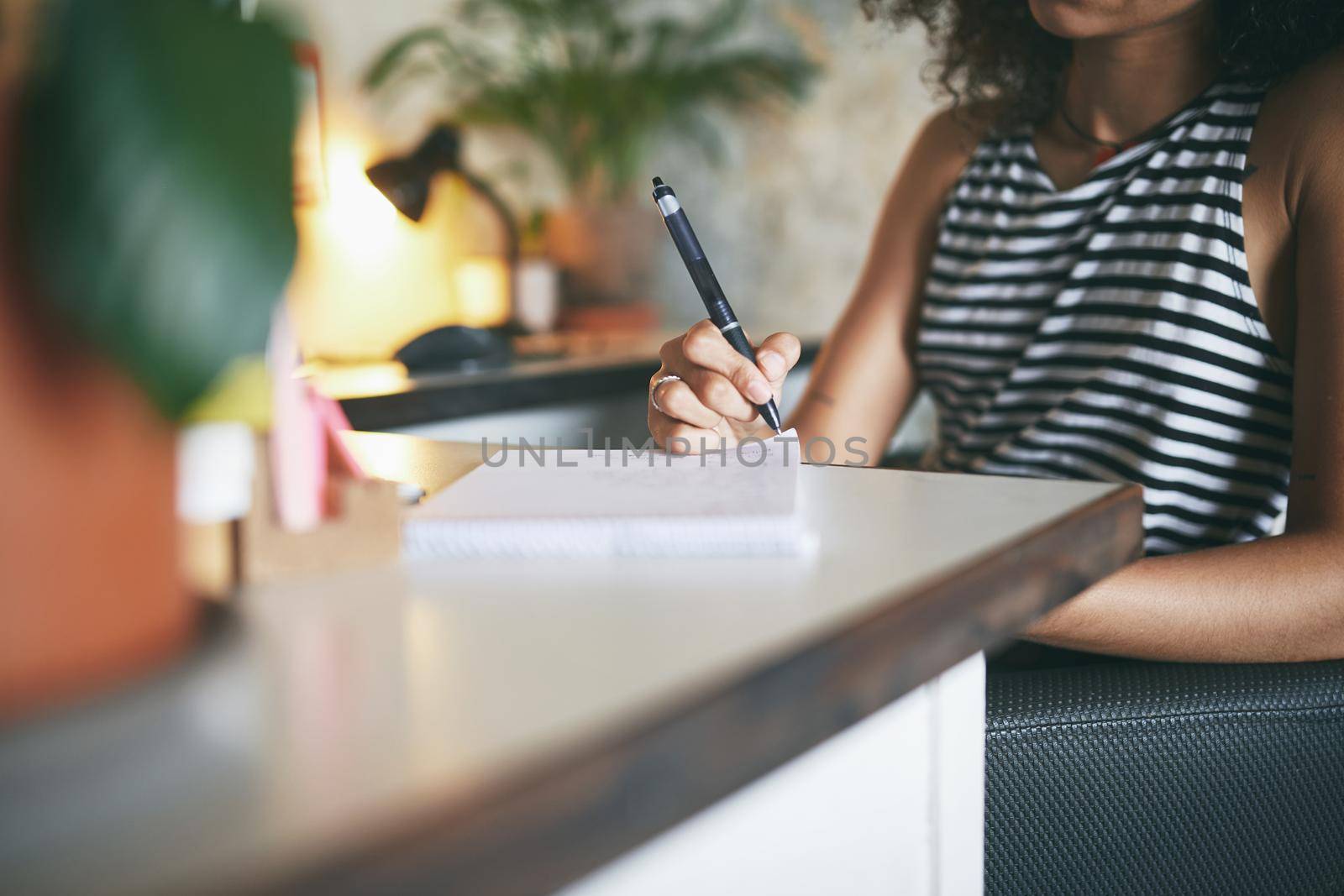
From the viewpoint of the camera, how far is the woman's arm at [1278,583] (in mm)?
696

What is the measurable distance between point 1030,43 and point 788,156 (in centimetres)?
93

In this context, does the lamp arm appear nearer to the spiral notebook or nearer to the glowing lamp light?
the glowing lamp light

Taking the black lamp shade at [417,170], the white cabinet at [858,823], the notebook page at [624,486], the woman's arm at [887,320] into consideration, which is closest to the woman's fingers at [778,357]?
the notebook page at [624,486]

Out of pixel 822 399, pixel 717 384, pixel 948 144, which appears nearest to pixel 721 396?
pixel 717 384

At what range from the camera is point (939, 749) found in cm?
46

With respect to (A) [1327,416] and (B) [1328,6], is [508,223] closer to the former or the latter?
(B) [1328,6]

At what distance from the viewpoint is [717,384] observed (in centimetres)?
74

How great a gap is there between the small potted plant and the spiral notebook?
168 centimetres

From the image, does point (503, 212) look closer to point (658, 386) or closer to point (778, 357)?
point (658, 386)

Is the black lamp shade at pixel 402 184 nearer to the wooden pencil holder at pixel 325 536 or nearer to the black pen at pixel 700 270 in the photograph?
the black pen at pixel 700 270

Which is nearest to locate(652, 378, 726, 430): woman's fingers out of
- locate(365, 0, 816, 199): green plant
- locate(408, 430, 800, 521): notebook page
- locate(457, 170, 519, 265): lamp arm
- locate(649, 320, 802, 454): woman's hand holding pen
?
locate(649, 320, 802, 454): woman's hand holding pen

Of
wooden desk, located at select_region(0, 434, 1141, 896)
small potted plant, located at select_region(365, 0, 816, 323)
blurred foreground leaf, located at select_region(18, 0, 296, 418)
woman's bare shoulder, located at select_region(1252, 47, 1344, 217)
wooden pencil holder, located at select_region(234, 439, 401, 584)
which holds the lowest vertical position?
wooden desk, located at select_region(0, 434, 1141, 896)

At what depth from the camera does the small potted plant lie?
6.91ft

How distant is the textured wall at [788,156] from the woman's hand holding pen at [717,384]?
128cm
